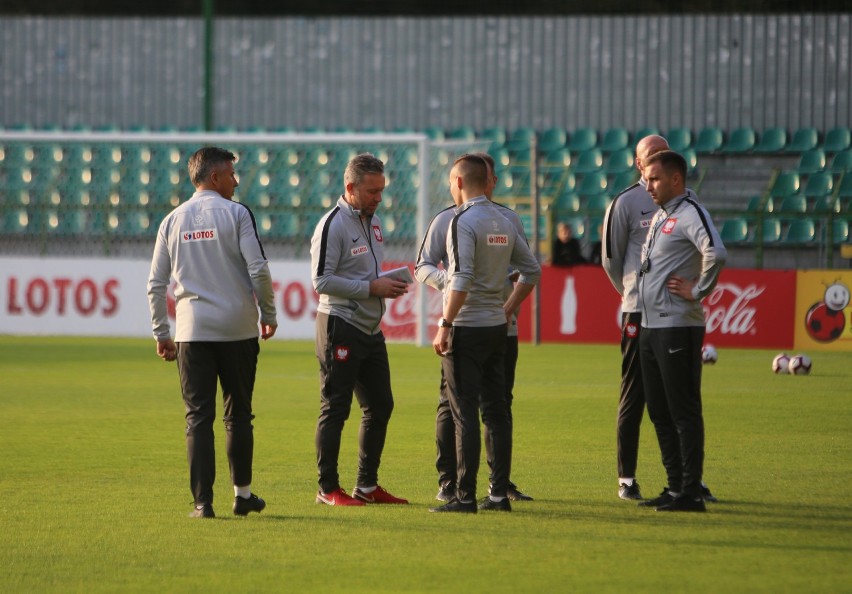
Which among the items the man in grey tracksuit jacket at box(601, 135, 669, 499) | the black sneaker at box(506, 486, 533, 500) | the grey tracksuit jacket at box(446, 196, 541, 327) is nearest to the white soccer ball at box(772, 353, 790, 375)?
the man in grey tracksuit jacket at box(601, 135, 669, 499)

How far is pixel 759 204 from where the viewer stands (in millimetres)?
25469

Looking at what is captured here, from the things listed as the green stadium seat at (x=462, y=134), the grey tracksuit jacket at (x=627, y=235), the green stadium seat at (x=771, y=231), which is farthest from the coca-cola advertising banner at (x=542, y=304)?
the grey tracksuit jacket at (x=627, y=235)

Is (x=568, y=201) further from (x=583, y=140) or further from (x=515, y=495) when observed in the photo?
(x=515, y=495)

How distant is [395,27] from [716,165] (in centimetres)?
742

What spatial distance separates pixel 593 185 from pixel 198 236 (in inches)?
785

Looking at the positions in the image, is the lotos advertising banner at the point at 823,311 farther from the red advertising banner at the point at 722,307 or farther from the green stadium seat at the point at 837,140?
the green stadium seat at the point at 837,140

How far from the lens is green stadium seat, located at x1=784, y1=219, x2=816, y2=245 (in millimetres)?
24281

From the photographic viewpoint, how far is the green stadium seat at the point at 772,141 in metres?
26.8

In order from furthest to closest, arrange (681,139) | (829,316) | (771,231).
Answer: (681,139) → (771,231) → (829,316)

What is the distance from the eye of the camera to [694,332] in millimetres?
7598

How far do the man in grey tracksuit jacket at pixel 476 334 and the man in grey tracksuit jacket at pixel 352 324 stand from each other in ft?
1.40

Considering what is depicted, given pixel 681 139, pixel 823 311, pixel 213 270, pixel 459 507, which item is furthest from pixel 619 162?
pixel 213 270

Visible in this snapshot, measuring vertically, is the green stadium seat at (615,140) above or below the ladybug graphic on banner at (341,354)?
above

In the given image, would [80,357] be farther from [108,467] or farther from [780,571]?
[780,571]
